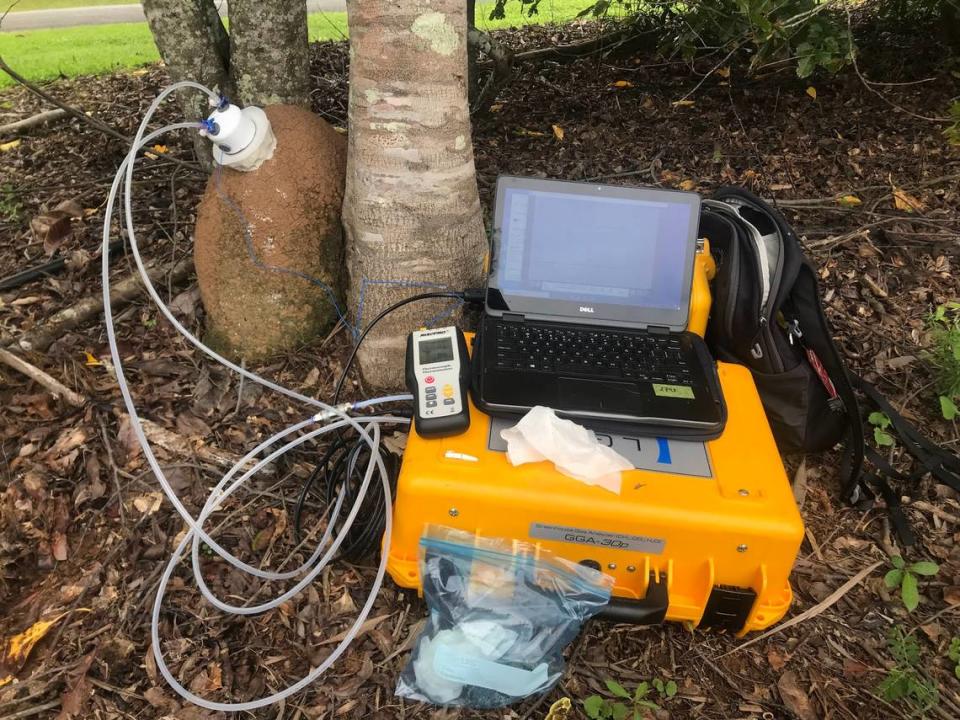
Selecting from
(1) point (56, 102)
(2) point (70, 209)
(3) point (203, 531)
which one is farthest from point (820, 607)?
(2) point (70, 209)

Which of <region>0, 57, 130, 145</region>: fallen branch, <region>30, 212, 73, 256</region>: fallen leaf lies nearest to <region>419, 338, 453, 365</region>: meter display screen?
<region>0, 57, 130, 145</region>: fallen branch

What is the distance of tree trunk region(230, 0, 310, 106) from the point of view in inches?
96.6

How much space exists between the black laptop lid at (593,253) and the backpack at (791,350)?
189 millimetres

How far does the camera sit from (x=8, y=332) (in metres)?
2.40

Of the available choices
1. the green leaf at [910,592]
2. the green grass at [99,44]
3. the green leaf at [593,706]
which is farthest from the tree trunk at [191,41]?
the green leaf at [910,592]

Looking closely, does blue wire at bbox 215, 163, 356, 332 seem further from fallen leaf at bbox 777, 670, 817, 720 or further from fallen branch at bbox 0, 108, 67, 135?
fallen branch at bbox 0, 108, 67, 135

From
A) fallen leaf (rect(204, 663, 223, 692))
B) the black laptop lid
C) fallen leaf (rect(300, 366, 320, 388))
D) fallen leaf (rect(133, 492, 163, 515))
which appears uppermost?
the black laptop lid

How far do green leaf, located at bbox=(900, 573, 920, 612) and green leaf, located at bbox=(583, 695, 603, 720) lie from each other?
36.8 inches

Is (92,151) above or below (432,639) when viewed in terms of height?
above

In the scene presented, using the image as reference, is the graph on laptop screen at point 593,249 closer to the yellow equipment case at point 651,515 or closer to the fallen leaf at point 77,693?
the yellow equipment case at point 651,515

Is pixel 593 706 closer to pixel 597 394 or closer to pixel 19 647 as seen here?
pixel 597 394

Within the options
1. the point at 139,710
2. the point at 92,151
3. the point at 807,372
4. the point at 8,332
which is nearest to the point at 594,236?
the point at 807,372

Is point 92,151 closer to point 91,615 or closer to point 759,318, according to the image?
point 91,615

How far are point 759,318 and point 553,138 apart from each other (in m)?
2.19
